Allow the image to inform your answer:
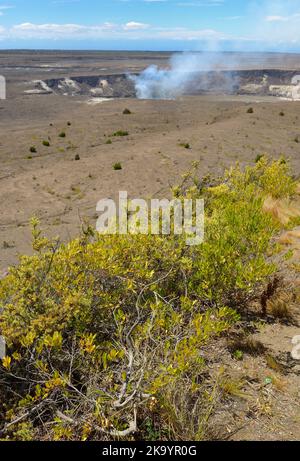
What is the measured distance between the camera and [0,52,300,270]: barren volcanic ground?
48.3ft

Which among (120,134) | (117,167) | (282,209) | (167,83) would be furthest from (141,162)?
(167,83)

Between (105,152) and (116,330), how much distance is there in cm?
1873

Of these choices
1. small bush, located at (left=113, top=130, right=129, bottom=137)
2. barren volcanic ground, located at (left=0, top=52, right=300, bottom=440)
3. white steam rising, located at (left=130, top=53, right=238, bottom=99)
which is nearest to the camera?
barren volcanic ground, located at (left=0, top=52, right=300, bottom=440)

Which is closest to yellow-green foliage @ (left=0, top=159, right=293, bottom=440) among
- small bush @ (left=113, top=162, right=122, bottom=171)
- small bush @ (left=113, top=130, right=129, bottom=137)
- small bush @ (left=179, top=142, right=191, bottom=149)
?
small bush @ (left=113, top=162, right=122, bottom=171)

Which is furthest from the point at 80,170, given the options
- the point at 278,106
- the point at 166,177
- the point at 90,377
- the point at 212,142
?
the point at 278,106

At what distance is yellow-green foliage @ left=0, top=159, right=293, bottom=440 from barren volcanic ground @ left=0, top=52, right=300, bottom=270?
501 cm

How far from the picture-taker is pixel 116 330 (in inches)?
172

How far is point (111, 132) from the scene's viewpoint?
28125mm

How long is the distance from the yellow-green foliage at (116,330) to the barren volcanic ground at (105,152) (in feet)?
16.5

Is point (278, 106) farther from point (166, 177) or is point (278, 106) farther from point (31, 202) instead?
point (31, 202)

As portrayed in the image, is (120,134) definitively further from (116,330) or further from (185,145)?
(116,330)

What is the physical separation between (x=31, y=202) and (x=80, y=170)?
13.8 feet

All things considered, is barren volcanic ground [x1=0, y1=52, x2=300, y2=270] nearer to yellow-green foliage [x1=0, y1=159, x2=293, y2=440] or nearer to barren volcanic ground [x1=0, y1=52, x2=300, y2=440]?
barren volcanic ground [x1=0, y1=52, x2=300, y2=440]

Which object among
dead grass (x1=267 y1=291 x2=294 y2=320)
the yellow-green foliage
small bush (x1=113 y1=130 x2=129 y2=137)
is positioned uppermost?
the yellow-green foliage
